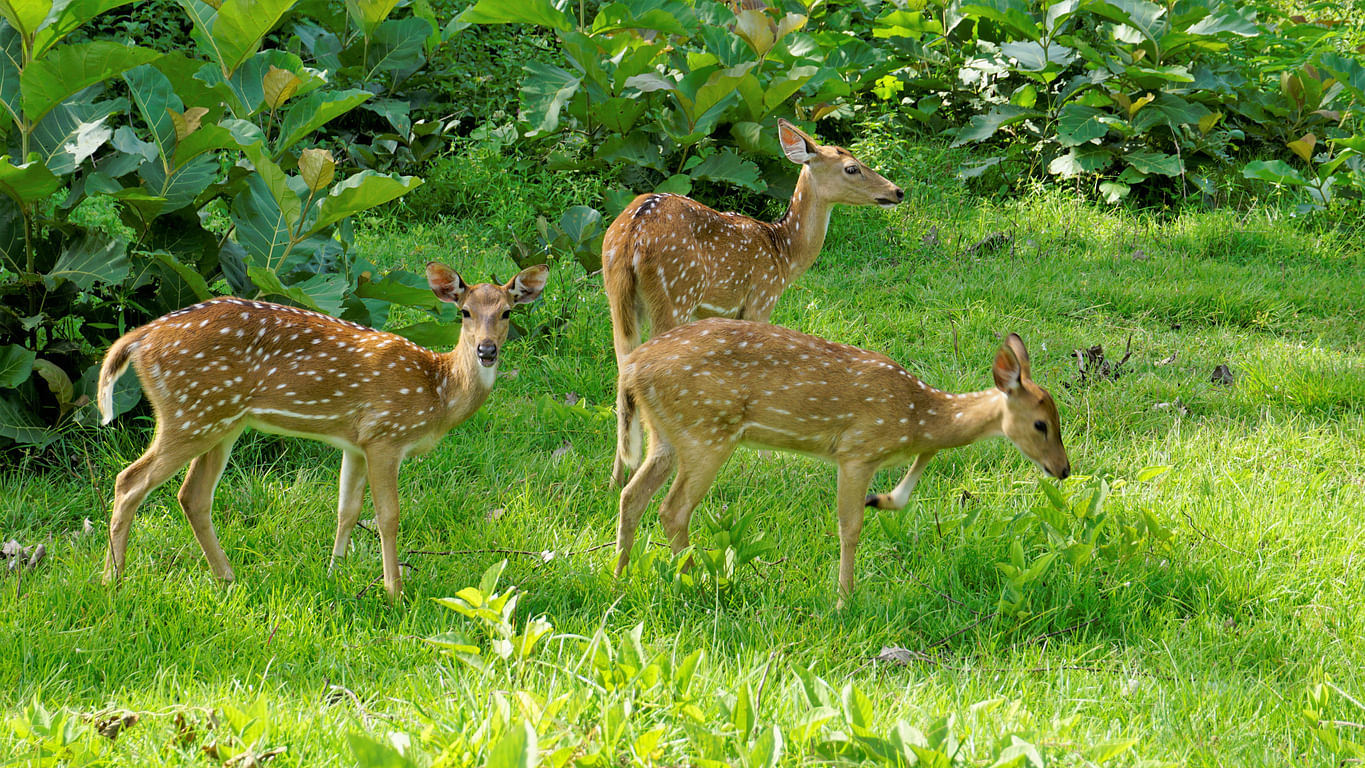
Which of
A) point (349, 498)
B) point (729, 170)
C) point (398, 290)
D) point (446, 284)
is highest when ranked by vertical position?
point (446, 284)

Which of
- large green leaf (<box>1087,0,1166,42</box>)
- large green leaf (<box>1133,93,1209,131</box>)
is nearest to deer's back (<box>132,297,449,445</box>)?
large green leaf (<box>1133,93,1209,131</box>)

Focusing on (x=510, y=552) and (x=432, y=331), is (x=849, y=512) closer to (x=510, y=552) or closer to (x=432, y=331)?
(x=510, y=552)

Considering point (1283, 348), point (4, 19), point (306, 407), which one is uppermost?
point (4, 19)

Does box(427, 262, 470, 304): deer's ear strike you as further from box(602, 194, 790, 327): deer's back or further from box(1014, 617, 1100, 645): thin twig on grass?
box(1014, 617, 1100, 645): thin twig on grass

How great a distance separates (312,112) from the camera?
496cm

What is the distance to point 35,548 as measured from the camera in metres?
4.14

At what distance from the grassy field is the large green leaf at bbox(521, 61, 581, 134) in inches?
64.1

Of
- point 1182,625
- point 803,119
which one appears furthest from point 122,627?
point 803,119

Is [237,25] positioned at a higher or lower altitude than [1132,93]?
higher

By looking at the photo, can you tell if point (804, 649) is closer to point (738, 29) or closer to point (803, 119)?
point (738, 29)

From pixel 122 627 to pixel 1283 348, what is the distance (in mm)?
6179

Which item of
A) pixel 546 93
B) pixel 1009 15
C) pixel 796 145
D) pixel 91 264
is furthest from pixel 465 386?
pixel 1009 15

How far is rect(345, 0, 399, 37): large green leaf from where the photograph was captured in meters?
6.75

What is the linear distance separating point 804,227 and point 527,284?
242 centimetres
